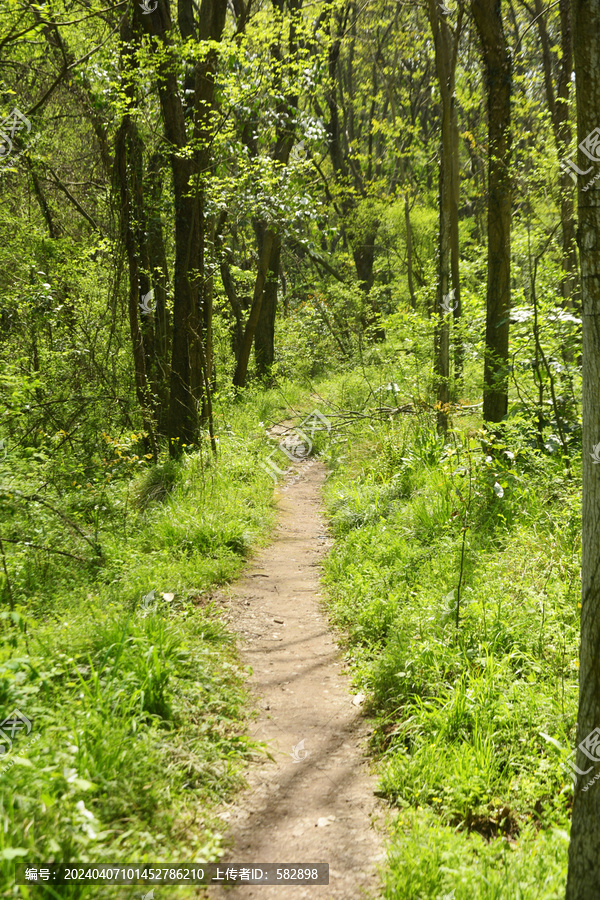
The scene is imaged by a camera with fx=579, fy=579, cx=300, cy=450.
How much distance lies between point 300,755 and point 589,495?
2377mm

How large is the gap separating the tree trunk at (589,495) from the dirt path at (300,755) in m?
1.00

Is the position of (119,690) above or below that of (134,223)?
below

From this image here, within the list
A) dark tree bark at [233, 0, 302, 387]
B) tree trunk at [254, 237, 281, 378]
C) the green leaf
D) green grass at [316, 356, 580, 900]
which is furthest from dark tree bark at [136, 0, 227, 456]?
tree trunk at [254, 237, 281, 378]

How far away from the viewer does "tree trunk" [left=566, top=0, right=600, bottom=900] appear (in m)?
1.78

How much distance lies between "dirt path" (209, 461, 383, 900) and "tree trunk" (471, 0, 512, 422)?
2.93 metres

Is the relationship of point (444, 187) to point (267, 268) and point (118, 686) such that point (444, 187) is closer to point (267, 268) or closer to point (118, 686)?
point (267, 268)

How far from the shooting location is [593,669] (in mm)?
1871

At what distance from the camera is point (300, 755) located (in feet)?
11.0

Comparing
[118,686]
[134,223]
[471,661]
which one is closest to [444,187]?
[134,223]

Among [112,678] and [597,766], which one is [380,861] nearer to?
→ [597,766]

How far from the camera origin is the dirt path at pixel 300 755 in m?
2.65

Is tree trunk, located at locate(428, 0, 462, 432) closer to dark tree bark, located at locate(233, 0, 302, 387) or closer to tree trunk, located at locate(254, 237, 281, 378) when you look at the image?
dark tree bark, located at locate(233, 0, 302, 387)

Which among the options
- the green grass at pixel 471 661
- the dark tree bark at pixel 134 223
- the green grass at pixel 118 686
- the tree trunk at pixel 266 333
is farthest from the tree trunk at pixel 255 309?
the green grass at pixel 118 686

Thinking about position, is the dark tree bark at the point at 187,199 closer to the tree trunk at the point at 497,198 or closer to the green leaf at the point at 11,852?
the tree trunk at the point at 497,198
